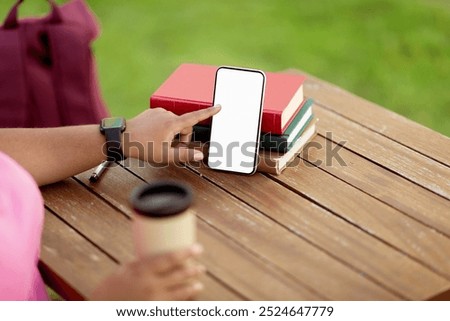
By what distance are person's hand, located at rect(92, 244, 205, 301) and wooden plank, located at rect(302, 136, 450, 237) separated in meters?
0.53

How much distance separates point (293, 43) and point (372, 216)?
249 cm

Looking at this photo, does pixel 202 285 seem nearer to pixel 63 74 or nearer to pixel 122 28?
pixel 63 74

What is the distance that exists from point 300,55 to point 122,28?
0.94m

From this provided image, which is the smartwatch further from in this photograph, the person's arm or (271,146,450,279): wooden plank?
(271,146,450,279): wooden plank

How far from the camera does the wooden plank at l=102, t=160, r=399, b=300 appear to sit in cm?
150

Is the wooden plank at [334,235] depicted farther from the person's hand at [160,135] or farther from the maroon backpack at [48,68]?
the maroon backpack at [48,68]

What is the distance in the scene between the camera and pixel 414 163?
6.16ft

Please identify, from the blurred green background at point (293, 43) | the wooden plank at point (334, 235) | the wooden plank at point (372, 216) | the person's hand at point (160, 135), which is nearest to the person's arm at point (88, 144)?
Answer: the person's hand at point (160, 135)

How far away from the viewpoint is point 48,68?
2.38m

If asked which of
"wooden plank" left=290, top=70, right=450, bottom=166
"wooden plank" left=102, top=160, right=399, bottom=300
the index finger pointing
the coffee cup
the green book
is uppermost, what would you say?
the coffee cup

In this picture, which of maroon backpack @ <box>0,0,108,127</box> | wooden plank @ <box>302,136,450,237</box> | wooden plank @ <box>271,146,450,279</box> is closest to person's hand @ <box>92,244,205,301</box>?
wooden plank @ <box>271,146,450,279</box>

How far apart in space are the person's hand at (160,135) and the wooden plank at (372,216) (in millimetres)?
212

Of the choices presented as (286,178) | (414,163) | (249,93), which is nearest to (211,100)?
(249,93)

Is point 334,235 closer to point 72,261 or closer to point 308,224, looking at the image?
point 308,224
